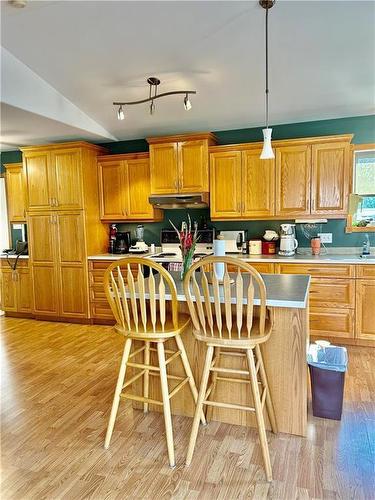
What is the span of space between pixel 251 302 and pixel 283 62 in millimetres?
2298

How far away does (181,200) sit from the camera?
434cm

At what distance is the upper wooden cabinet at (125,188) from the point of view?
464 centimetres

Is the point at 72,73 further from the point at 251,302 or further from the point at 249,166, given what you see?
the point at 251,302

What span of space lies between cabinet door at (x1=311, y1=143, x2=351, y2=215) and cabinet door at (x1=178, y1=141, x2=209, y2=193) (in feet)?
4.00

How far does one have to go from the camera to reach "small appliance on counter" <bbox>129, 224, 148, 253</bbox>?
488 centimetres

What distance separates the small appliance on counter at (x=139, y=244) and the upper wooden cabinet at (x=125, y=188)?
12.1 inches

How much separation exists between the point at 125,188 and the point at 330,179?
2.50m

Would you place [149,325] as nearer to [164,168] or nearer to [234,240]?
[234,240]

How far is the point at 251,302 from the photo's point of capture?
1850 mm

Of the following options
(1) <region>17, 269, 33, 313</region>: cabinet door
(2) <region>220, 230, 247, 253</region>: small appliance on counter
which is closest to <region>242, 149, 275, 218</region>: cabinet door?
(2) <region>220, 230, 247, 253</region>: small appliance on counter

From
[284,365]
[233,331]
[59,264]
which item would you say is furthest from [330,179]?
[59,264]

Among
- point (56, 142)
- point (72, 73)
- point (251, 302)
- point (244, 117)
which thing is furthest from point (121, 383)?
point (56, 142)

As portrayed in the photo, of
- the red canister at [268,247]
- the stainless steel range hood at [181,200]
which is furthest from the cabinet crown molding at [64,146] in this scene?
the red canister at [268,247]

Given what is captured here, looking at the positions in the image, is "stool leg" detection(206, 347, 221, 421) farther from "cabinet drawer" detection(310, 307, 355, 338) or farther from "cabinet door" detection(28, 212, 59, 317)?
"cabinet door" detection(28, 212, 59, 317)
